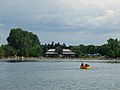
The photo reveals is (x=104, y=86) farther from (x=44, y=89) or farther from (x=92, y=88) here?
(x=44, y=89)

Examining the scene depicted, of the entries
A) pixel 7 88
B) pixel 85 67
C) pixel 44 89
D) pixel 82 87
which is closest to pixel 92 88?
pixel 82 87

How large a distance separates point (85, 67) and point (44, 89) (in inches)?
2626

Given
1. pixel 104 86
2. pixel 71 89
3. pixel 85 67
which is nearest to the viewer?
pixel 71 89

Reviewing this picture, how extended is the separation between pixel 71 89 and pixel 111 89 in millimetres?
5262

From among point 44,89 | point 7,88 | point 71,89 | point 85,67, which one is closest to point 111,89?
point 71,89

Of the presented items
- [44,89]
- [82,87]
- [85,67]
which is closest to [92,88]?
[82,87]

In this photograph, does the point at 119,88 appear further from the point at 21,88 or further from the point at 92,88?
the point at 21,88

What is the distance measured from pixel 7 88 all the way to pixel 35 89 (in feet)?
13.8

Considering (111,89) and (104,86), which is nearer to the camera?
(111,89)

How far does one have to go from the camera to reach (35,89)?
5669cm

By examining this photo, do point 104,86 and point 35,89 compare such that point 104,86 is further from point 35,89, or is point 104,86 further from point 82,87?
point 35,89

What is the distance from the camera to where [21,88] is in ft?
192

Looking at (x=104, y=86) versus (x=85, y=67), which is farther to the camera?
(x=85, y=67)

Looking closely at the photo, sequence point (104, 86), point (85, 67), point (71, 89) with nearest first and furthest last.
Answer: point (71, 89), point (104, 86), point (85, 67)
